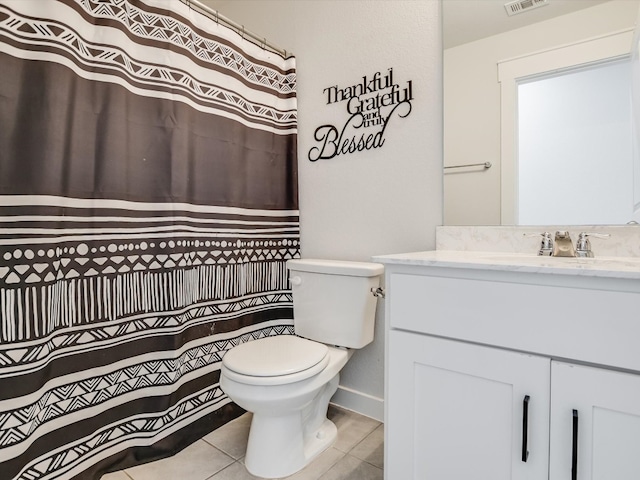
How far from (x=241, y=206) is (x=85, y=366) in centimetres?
87

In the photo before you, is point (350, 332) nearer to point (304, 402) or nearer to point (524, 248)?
point (304, 402)

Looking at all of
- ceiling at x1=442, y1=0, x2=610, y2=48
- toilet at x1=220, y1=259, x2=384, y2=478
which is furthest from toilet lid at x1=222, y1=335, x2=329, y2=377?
ceiling at x1=442, y1=0, x2=610, y2=48

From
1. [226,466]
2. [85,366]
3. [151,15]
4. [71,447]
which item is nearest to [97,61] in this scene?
[151,15]

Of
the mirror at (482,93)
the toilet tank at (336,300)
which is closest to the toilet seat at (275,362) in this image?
the toilet tank at (336,300)

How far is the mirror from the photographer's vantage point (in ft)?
4.27

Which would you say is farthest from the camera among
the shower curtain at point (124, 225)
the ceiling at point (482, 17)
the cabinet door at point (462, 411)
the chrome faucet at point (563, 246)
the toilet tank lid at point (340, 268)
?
the toilet tank lid at point (340, 268)

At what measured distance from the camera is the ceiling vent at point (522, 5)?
128cm

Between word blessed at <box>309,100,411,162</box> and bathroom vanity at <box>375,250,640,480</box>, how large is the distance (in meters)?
0.78

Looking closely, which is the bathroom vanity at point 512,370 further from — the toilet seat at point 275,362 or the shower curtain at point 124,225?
the shower curtain at point 124,225

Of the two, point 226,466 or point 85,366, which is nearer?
point 85,366

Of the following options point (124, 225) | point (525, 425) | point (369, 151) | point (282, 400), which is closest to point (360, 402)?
point (282, 400)

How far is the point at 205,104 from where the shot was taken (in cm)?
153

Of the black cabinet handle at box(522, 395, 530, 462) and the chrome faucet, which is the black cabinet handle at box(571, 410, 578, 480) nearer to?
the black cabinet handle at box(522, 395, 530, 462)

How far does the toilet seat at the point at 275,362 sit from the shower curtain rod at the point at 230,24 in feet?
4.66
